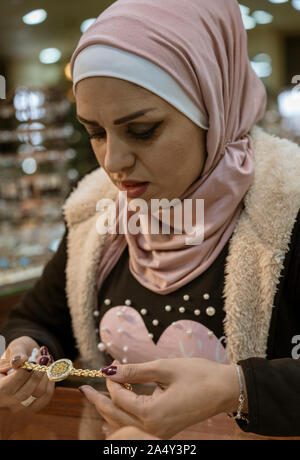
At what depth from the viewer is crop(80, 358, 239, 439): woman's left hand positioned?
49 cm

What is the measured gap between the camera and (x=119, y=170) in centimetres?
65

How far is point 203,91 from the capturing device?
0.66 metres

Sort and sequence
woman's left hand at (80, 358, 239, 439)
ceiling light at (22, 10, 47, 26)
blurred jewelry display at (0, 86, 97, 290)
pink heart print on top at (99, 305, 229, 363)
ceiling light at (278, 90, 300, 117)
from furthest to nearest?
ceiling light at (278, 90, 300, 117) < blurred jewelry display at (0, 86, 97, 290) < ceiling light at (22, 10, 47, 26) < pink heart print on top at (99, 305, 229, 363) < woman's left hand at (80, 358, 239, 439)

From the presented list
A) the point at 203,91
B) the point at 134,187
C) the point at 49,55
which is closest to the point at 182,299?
the point at 134,187

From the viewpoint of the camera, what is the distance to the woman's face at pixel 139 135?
614 mm

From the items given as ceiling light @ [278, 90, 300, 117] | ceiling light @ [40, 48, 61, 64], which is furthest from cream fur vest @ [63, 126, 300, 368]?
ceiling light @ [278, 90, 300, 117]

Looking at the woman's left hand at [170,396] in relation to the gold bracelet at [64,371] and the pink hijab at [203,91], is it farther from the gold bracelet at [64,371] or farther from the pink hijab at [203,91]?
the pink hijab at [203,91]

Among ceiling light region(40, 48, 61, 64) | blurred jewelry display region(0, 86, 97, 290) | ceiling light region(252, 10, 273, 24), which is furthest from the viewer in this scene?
ceiling light region(40, 48, 61, 64)

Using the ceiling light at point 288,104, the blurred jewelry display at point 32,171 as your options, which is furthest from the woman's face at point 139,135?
the ceiling light at point 288,104

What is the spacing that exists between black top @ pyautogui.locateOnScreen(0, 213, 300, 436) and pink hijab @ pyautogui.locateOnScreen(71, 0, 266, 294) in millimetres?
26

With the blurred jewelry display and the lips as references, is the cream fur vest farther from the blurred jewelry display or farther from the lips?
the blurred jewelry display

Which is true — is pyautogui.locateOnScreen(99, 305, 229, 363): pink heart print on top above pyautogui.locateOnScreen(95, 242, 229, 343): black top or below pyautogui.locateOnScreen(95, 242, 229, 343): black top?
below

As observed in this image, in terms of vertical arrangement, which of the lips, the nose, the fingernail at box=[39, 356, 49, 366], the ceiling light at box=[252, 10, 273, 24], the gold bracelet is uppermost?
the ceiling light at box=[252, 10, 273, 24]

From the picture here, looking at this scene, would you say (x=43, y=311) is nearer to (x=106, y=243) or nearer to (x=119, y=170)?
(x=106, y=243)
